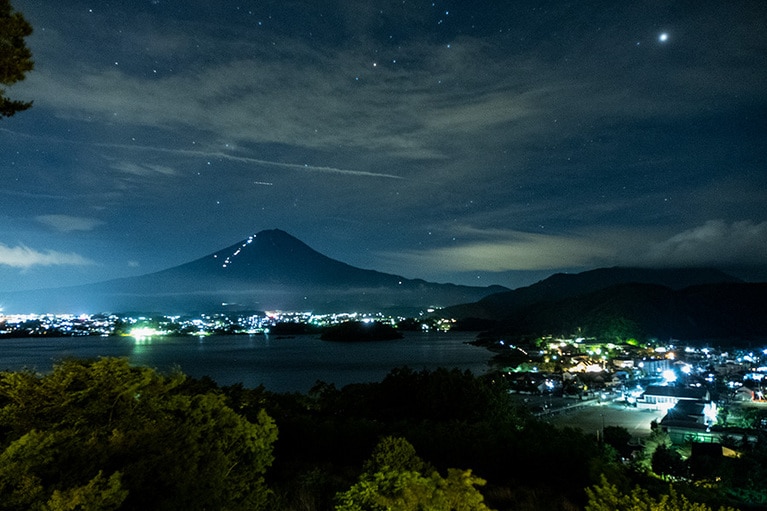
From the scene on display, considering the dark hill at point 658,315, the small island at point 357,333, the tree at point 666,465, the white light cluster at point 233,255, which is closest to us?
the tree at point 666,465

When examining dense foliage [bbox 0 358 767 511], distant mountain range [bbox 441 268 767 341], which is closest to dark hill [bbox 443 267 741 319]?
distant mountain range [bbox 441 268 767 341]

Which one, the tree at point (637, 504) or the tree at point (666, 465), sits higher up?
the tree at point (637, 504)

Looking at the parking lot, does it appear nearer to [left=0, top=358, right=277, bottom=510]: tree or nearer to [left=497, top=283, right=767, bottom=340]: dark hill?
[left=0, top=358, right=277, bottom=510]: tree

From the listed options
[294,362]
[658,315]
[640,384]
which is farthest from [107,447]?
[658,315]

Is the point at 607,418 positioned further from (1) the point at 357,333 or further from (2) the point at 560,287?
(2) the point at 560,287

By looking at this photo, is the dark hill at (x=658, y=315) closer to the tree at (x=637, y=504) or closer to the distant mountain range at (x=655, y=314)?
the distant mountain range at (x=655, y=314)

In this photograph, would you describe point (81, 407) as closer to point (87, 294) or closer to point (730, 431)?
point (730, 431)

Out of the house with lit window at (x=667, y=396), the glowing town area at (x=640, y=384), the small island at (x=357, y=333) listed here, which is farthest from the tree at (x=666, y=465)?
the small island at (x=357, y=333)
